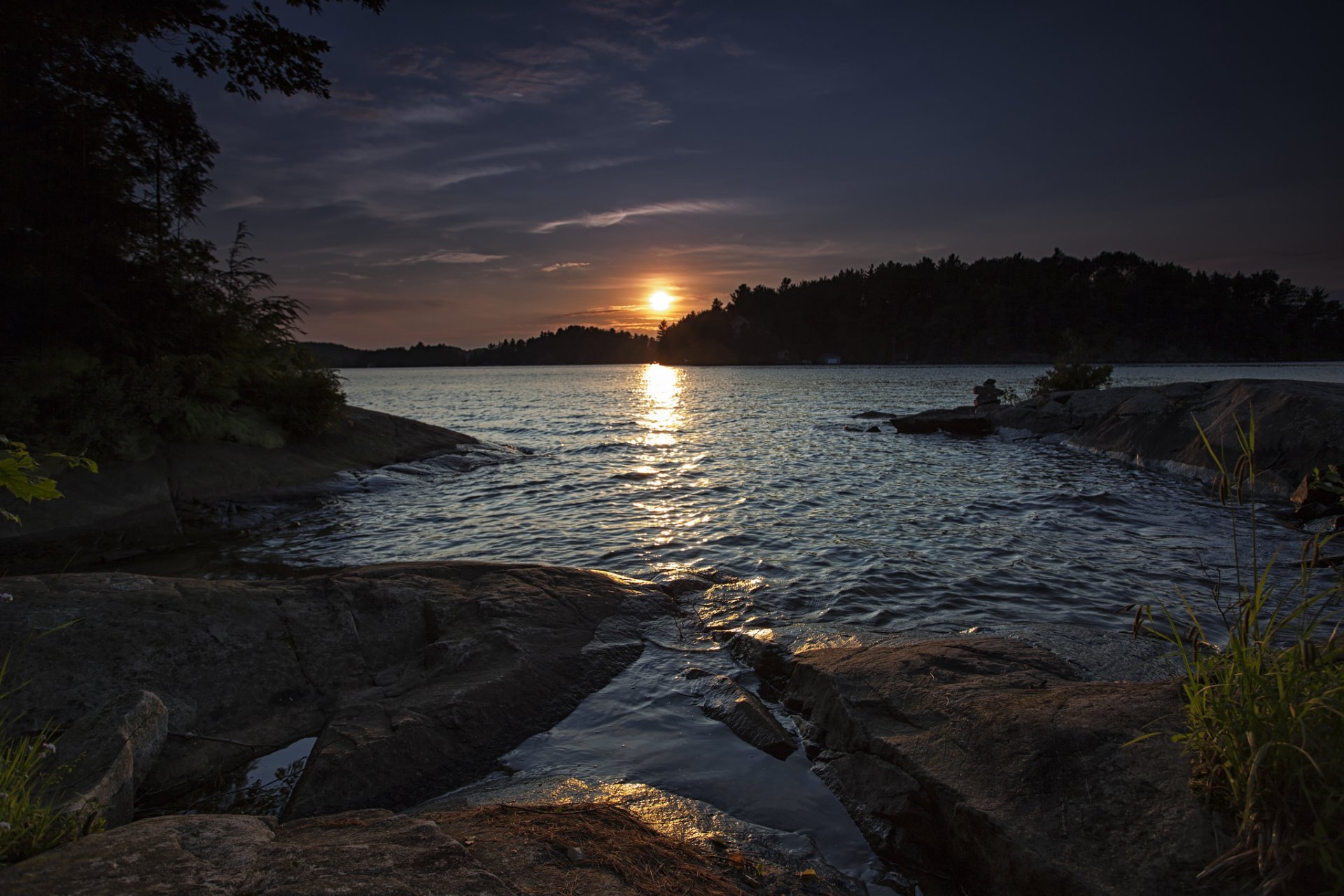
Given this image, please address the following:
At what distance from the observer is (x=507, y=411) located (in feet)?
→ 139

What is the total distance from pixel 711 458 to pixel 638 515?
809cm

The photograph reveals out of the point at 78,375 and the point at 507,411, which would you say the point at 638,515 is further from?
the point at 507,411

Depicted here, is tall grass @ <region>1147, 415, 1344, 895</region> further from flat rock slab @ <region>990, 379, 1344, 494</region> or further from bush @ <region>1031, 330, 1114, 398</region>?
bush @ <region>1031, 330, 1114, 398</region>

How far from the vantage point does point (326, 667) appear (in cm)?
521

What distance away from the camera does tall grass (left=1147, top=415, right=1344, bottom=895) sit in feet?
7.31

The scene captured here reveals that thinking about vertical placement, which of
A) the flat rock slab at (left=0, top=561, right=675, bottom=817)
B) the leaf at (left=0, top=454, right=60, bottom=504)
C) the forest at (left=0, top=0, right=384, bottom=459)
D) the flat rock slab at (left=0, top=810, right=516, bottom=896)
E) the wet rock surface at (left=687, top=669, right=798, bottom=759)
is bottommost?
the wet rock surface at (left=687, top=669, right=798, bottom=759)

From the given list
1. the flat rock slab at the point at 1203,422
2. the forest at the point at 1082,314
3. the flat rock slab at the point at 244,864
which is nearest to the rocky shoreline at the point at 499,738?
the flat rock slab at the point at 244,864

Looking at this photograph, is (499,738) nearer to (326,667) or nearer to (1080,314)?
(326,667)

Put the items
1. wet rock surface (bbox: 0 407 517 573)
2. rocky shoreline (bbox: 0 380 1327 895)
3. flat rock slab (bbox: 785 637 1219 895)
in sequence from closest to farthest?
rocky shoreline (bbox: 0 380 1327 895) → flat rock slab (bbox: 785 637 1219 895) → wet rock surface (bbox: 0 407 517 573)

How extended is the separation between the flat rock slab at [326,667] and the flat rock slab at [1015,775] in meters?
2.34

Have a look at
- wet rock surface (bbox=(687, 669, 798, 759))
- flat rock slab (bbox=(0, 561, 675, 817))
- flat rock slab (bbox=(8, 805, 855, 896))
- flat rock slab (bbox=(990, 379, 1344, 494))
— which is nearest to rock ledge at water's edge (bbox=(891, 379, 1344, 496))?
flat rock slab (bbox=(990, 379, 1344, 494))

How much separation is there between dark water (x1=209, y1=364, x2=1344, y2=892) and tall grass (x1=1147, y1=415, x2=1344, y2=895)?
1.64 m

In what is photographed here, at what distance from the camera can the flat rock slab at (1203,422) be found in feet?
39.7

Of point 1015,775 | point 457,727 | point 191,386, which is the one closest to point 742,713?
point 1015,775
